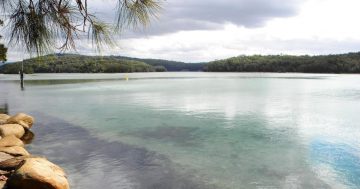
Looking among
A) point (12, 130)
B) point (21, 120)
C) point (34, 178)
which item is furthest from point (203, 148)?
point (21, 120)

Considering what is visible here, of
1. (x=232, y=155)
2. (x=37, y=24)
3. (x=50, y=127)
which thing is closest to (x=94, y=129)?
(x=50, y=127)

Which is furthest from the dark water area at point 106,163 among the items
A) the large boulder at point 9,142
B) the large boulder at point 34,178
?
the large boulder at point 34,178

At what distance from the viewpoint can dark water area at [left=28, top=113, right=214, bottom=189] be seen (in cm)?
1062

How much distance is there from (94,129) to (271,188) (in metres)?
12.1

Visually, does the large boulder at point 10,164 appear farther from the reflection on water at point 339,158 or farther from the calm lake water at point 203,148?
the reflection on water at point 339,158

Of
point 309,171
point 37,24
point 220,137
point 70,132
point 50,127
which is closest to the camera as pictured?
point 37,24

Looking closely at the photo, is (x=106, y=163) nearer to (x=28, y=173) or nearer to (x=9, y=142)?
(x=28, y=173)

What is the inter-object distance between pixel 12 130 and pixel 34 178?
9.06 meters

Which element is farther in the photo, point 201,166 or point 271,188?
point 201,166

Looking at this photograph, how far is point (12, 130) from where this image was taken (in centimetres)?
1717

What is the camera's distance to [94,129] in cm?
1992

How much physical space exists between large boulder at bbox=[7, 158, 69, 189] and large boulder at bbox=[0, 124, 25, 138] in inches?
303

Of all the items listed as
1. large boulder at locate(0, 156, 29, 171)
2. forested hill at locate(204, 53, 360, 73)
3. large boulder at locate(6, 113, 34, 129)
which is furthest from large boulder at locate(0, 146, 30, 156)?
forested hill at locate(204, 53, 360, 73)

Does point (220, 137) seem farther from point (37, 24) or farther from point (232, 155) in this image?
point (37, 24)
